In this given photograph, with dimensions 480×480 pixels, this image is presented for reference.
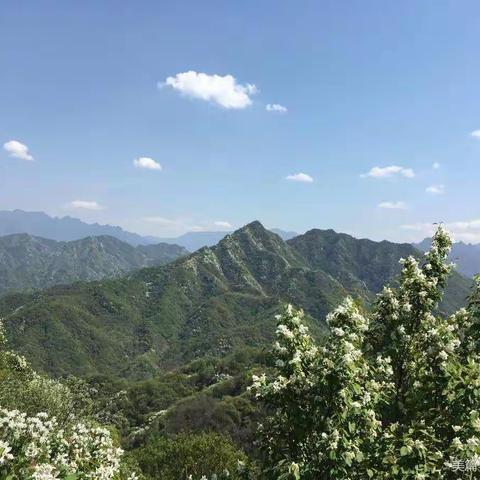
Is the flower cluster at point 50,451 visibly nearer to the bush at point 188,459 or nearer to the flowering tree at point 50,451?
the flowering tree at point 50,451

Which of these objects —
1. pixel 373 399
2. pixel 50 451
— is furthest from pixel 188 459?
pixel 373 399

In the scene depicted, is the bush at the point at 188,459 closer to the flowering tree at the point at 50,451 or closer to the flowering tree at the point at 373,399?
the flowering tree at the point at 50,451

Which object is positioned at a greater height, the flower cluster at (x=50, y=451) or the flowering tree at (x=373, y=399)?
the flowering tree at (x=373, y=399)

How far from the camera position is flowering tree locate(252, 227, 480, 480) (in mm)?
11664

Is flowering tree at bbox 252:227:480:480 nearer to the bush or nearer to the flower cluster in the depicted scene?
the flower cluster

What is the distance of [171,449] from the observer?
243 ft

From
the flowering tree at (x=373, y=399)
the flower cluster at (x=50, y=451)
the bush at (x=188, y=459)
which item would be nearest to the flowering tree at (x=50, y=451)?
the flower cluster at (x=50, y=451)

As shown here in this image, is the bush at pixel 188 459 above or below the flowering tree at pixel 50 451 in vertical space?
below

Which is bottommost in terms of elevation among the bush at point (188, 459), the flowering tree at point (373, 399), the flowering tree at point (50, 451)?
the bush at point (188, 459)

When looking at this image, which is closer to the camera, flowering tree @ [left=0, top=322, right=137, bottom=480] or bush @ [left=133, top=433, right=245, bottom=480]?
flowering tree @ [left=0, top=322, right=137, bottom=480]

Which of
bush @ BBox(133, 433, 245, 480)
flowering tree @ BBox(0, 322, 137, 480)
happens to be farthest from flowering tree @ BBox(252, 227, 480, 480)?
bush @ BBox(133, 433, 245, 480)

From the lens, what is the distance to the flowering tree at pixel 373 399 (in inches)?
459

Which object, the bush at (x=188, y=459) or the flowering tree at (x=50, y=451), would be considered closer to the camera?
the flowering tree at (x=50, y=451)

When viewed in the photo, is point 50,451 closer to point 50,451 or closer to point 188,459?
point 50,451
